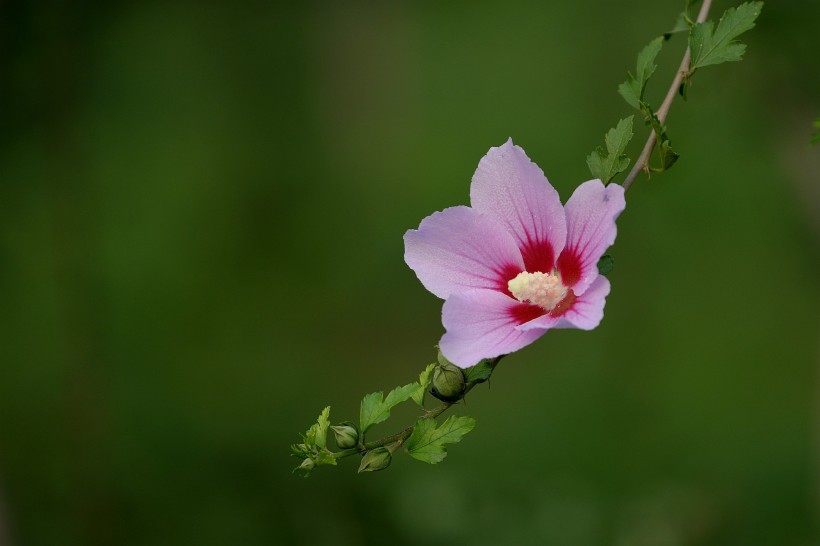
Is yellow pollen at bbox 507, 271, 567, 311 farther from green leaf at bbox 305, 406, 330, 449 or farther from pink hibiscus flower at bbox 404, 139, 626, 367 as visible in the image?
green leaf at bbox 305, 406, 330, 449

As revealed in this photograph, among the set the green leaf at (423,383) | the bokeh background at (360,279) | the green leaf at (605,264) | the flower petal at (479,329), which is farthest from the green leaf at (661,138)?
the bokeh background at (360,279)

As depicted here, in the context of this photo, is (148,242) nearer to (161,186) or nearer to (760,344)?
(161,186)

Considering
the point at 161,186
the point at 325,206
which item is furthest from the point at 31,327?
the point at 325,206

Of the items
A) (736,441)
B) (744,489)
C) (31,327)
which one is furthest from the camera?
(31,327)

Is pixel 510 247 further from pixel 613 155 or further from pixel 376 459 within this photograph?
pixel 376 459

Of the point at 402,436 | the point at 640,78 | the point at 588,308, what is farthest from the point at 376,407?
the point at 640,78
